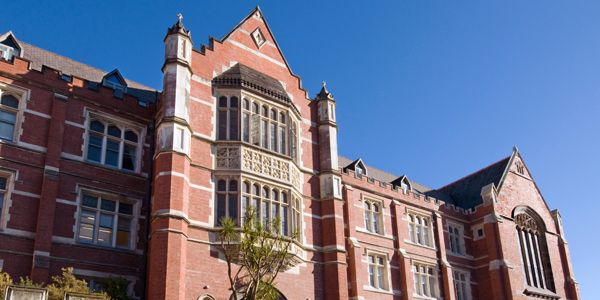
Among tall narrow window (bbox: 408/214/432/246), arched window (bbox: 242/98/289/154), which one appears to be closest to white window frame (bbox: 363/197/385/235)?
tall narrow window (bbox: 408/214/432/246)

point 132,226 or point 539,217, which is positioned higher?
point 539,217

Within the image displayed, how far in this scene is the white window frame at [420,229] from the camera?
36594mm

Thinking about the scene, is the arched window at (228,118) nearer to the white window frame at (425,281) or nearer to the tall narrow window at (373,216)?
the tall narrow window at (373,216)

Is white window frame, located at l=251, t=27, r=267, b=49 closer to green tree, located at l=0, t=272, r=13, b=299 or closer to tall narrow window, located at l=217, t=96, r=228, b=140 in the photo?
tall narrow window, located at l=217, t=96, r=228, b=140

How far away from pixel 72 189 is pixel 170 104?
5.00 metres

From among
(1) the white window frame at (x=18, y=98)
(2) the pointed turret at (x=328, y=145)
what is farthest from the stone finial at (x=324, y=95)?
(1) the white window frame at (x=18, y=98)

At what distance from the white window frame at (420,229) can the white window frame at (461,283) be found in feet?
9.53

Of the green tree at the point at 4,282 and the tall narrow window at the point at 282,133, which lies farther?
the tall narrow window at the point at 282,133

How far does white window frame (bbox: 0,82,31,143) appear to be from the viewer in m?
23.1

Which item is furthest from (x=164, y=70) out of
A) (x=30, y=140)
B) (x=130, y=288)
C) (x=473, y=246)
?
(x=473, y=246)

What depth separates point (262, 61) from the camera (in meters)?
30.5

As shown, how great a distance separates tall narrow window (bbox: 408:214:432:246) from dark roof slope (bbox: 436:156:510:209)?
23.5 ft

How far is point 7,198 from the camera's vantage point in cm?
2195

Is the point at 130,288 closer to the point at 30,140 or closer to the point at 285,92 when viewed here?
the point at 30,140
